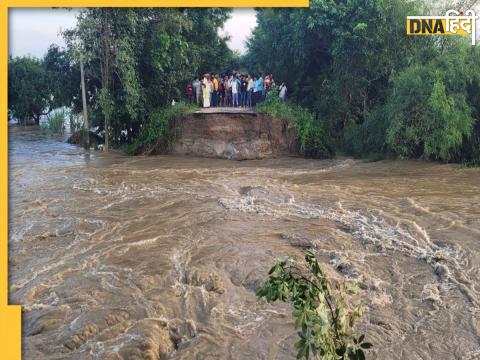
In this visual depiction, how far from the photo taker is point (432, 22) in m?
16.4

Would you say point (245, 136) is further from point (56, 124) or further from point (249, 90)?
point (56, 124)

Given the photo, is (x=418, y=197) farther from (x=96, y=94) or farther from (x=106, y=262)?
(x=96, y=94)

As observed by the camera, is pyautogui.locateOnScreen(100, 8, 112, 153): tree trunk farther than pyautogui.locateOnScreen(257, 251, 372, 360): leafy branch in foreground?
Yes

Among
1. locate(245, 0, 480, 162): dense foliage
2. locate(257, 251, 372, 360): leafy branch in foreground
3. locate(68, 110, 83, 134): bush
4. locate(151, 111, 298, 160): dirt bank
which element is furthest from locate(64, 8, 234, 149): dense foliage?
locate(257, 251, 372, 360): leafy branch in foreground

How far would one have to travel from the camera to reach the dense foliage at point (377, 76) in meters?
14.8

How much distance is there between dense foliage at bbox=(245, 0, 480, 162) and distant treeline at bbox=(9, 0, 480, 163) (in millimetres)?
38

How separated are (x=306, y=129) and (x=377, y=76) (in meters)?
3.35

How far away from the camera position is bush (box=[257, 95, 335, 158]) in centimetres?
1745

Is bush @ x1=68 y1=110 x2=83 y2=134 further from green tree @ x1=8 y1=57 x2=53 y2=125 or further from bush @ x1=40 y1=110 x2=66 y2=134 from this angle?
green tree @ x1=8 y1=57 x2=53 y2=125

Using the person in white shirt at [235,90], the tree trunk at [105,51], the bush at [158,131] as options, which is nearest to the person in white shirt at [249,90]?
the person in white shirt at [235,90]

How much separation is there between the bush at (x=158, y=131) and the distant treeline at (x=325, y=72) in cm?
68

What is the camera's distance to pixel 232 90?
62.4 ft

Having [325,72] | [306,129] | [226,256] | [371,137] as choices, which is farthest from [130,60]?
[226,256]

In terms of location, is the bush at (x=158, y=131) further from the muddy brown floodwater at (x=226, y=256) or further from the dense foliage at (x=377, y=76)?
the dense foliage at (x=377, y=76)
